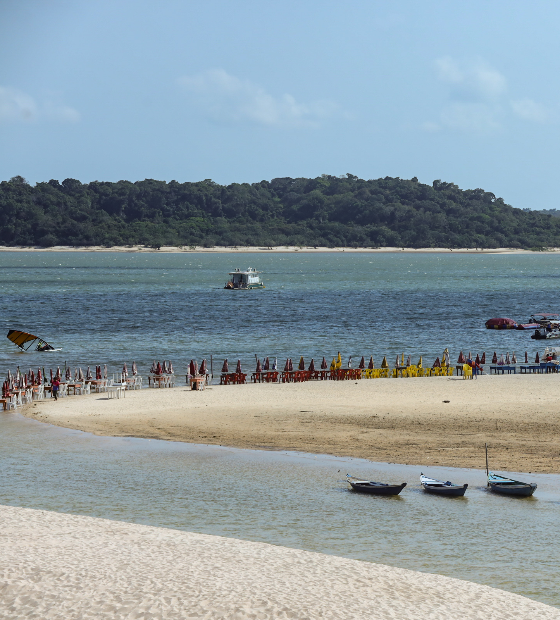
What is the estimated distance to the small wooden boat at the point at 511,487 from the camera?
22328 mm

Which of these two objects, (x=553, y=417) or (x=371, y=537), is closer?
(x=371, y=537)

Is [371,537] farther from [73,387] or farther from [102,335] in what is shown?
[102,335]

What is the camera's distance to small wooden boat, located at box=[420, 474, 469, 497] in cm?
2250

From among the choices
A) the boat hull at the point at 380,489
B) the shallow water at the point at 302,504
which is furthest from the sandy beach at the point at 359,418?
the boat hull at the point at 380,489

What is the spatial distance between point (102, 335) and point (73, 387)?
88.5 feet

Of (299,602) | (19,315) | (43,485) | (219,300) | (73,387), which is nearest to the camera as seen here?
(299,602)

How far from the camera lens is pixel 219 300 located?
377 ft

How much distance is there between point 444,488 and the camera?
22625 millimetres

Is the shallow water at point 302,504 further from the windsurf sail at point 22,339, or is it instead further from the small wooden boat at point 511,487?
the windsurf sail at point 22,339

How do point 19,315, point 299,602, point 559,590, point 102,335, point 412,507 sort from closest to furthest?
1. point 299,602
2. point 559,590
3. point 412,507
4. point 102,335
5. point 19,315

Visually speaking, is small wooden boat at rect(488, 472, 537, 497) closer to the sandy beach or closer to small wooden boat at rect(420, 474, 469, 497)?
small wooden boat at rect(420, 474, 469, 497)

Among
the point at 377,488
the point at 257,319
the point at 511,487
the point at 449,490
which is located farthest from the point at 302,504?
the point at 257,319

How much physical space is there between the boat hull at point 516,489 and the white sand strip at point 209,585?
6229mm

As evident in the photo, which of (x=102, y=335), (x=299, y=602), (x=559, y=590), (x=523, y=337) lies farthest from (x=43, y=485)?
(x=523, y=337)
